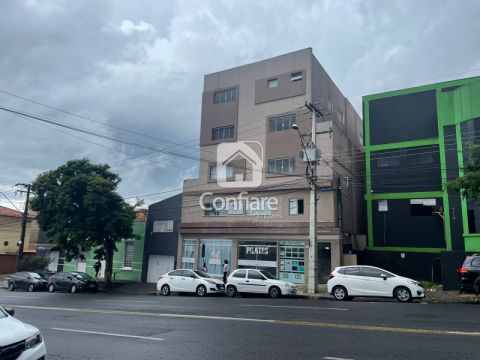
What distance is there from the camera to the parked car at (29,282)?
92.8 ft

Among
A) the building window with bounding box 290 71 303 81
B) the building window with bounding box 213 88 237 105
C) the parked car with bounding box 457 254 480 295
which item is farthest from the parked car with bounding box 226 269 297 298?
the building window with bounding box 213 88 237 105

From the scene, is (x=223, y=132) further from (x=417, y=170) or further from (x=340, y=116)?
(x=417, y=170)

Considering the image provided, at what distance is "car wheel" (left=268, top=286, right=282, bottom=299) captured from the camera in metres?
19.5

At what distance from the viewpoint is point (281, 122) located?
29828 millimetres

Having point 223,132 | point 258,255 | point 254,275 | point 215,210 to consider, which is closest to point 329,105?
point 223,132

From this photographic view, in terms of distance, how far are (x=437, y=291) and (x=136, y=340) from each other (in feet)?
54.4

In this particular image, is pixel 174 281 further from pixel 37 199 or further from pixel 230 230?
pixel 37 199

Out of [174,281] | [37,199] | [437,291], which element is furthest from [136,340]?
[37,199]

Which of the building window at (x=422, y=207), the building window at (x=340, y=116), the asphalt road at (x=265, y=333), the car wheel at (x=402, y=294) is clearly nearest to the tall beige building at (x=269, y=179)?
the building window at (x=340, y=116)

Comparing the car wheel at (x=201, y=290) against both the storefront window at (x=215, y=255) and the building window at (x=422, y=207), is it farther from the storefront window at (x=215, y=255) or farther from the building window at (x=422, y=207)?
the building window at (x=422, y=207)

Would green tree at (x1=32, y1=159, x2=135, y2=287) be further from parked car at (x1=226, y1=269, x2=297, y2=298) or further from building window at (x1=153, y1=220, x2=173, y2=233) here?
parked car at (x1=226, y1=269, x2=297, y2=298)

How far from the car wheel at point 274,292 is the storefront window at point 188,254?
11.8m

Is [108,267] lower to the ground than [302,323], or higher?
higher

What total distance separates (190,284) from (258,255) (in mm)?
7759
